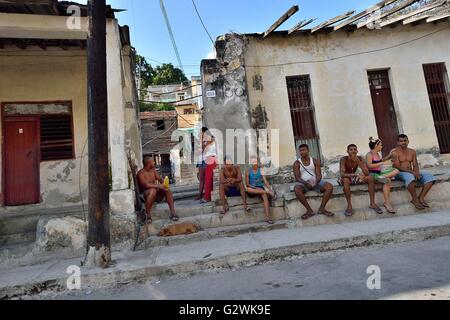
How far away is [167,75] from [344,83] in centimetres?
3471

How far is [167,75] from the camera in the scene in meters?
41.1

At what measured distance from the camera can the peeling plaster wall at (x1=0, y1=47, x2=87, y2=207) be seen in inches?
301

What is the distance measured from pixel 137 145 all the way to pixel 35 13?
3.62 metres

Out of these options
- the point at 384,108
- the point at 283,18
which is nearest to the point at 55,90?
the point at 283,18

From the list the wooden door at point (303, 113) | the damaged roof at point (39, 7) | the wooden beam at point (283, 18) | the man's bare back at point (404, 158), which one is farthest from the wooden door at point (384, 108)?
the damaged roof at point (39, 7)

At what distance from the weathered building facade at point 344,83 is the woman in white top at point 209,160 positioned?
50.8 inches

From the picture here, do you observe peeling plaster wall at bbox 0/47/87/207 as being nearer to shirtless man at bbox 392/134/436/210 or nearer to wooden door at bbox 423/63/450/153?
shirtless man at bbox 392/134/436/210

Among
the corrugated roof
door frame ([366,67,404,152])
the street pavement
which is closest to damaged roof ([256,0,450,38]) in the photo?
door frame ([366,67,404,152])

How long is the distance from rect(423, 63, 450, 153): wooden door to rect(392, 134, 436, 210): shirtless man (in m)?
3.53

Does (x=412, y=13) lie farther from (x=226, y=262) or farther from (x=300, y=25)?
(x=226, y=262)

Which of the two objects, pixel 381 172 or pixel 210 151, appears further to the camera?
pixel 210 151

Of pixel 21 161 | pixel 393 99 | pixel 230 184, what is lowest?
pixel 230 184
